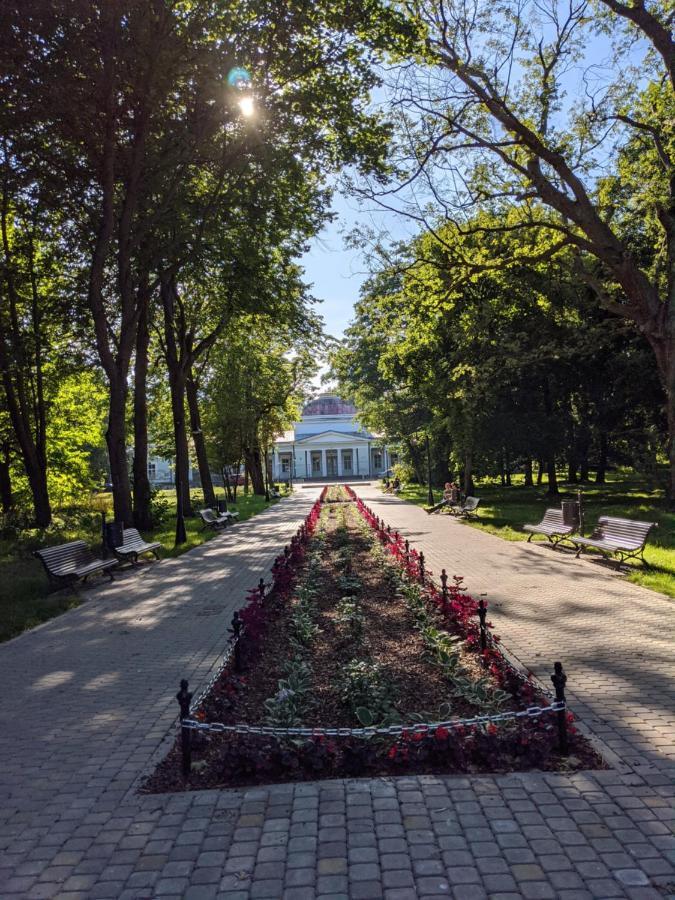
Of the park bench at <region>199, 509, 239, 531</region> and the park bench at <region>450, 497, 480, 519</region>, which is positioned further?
the park bench at <region>450, 497, 480, 519</region>

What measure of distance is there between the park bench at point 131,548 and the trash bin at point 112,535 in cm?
11

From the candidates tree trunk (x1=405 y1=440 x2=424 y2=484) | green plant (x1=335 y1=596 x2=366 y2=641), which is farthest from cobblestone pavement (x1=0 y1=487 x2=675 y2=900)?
tree trunk (x1=405 y1=440 x2=424 y2=484)

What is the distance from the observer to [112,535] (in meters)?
13.4

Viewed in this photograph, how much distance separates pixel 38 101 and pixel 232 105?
3875 millimetres

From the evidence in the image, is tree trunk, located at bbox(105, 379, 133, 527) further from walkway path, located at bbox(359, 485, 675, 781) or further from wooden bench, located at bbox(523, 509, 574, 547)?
wooden bench, located at bbox(523, 509, 574, 547)

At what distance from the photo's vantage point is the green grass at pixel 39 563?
29.7 feet

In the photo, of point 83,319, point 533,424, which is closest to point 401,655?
point 83,319

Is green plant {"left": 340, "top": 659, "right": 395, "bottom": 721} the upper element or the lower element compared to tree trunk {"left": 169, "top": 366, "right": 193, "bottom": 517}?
lower

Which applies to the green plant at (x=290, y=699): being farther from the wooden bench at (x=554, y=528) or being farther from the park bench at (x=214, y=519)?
the park bench at (x=214, y=519)

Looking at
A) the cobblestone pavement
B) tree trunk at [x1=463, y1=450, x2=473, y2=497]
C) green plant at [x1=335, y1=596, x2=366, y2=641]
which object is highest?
tree trunk at [x1=463, y1=450, x2=473, y2=497]

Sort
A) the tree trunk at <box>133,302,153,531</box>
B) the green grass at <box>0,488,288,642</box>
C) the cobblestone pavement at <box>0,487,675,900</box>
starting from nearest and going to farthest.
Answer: the cobblestone pavement at <box>0,487,675,900</box>
the green grass at <box>0,488,288,642</box>
the tree trunk at <box>133,302,153,531</box>

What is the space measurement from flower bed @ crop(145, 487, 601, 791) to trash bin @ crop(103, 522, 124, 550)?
18.7ft

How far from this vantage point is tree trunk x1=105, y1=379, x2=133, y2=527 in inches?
564

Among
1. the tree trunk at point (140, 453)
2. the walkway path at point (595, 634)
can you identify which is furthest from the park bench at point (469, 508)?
the tree trunk at point (140, 453)
